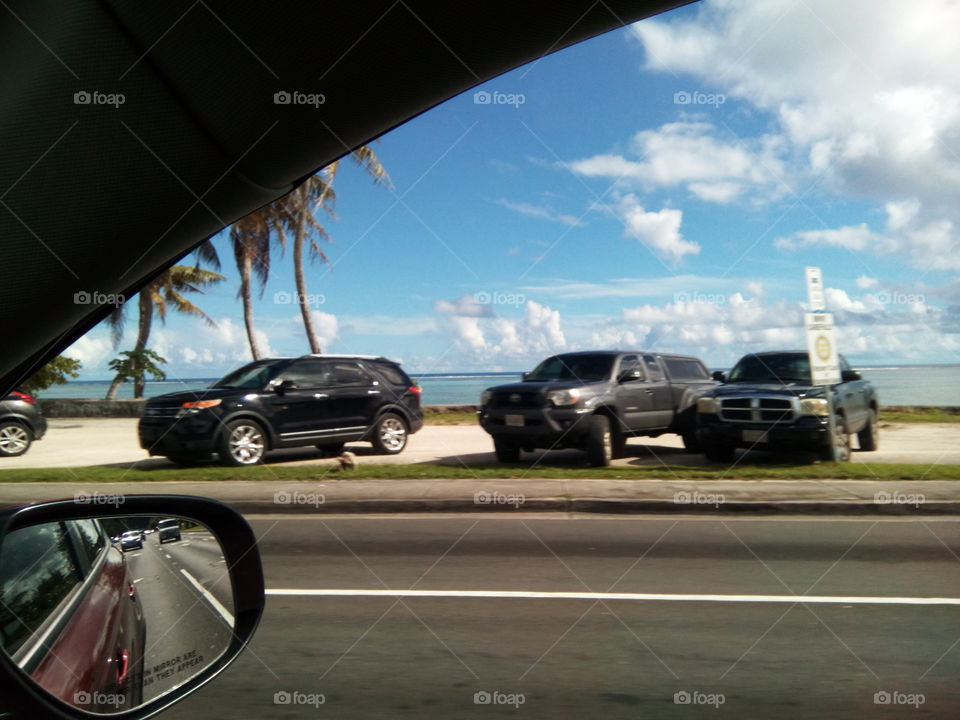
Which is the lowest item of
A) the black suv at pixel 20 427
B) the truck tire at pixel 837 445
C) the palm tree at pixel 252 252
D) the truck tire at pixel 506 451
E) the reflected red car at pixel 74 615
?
the reflected red car at pixel 74 615

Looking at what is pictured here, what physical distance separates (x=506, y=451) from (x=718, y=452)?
3.33 metres

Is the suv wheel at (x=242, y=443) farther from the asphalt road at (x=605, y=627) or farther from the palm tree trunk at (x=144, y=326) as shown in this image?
the palm tree trunk at (x=144, y=326)

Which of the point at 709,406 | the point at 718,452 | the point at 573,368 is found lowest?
the point at 718,452

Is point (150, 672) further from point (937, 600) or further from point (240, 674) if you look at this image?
point (937, 600)

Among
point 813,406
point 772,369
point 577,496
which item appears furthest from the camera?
point 772,369

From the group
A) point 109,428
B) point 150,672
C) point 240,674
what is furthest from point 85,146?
point 109,428

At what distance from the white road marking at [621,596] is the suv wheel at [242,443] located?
724 cm

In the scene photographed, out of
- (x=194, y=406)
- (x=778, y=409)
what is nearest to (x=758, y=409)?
(x=778, y=409)

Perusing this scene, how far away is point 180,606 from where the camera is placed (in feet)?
6.42

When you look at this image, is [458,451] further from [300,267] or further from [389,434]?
[300,267]

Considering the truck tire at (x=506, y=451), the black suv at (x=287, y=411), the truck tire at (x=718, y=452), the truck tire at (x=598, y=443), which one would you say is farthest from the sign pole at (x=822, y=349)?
the black suv at (x=287, y=411)

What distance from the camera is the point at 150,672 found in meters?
1.69

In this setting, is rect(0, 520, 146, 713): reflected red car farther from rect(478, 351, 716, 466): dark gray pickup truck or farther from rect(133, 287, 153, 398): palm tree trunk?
rect(133, 287, 153, 398): palm tree trunk

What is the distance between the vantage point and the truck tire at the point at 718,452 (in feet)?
41.5
